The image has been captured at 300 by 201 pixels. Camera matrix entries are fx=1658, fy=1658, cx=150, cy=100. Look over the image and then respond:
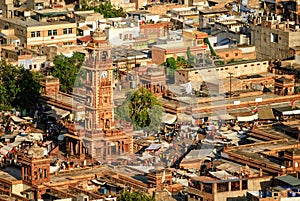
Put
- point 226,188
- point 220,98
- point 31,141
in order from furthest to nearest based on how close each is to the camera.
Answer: point 220,98, point 31,141, point 226,188

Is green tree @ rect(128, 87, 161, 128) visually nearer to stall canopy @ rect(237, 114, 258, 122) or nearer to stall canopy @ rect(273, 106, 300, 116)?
stall canopy @ rect(237, 114, 258, 122)

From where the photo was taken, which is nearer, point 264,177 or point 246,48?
point 264,177

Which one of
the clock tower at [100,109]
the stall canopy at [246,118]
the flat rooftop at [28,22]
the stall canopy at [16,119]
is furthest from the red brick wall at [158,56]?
the clock tower at [100,109]

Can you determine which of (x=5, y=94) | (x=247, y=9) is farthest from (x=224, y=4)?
(x=5, y=94)

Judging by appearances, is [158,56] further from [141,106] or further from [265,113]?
[141,106]

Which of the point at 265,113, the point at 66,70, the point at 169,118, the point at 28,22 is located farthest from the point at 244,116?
the point at 28,22

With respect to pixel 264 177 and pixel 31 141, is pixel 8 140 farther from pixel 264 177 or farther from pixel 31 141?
pixel 264 177

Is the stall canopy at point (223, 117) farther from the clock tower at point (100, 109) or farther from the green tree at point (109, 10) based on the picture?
the green tree at point (109, 10)
